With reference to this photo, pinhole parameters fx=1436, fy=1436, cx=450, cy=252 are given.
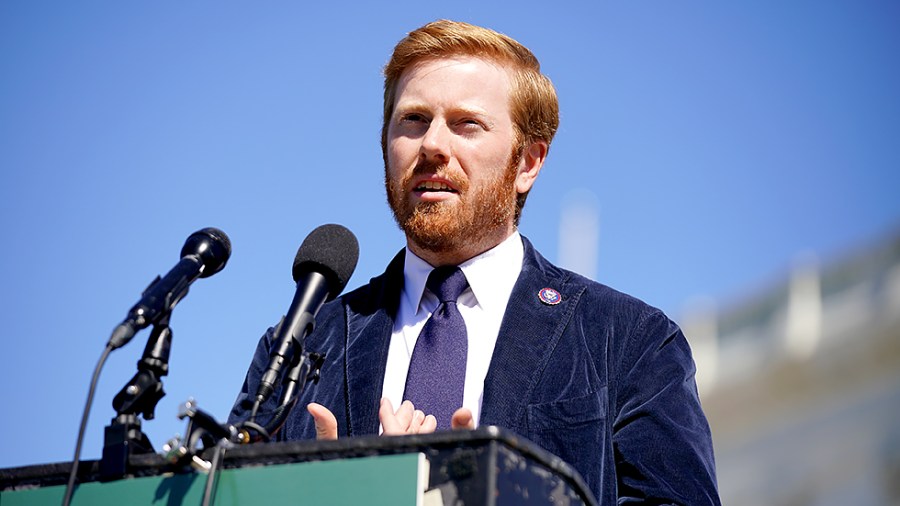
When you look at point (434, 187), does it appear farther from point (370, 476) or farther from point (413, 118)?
point (370, 476)

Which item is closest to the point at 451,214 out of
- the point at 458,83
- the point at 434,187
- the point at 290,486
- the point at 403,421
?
the point at 434,187

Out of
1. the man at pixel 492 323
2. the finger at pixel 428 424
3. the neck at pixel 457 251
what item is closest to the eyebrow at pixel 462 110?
the man at pixel 492 323

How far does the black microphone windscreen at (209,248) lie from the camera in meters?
3.17

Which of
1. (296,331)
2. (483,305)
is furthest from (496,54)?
(296,331)

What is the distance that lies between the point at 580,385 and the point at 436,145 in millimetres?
863

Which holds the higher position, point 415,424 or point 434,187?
point 434,187

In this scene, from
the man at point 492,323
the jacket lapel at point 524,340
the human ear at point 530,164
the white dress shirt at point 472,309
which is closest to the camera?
the man at point 492,323

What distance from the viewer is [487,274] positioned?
171 inches

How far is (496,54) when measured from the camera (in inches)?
178

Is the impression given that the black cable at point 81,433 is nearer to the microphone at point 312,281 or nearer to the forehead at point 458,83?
the microphone at point 312,281

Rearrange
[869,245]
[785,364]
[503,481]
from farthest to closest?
[785,364]
[869,245]
[503,481]

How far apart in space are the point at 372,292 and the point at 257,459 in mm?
1916

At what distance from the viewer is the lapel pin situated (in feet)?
13.6

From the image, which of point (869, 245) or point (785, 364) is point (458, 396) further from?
point (785, 364)
